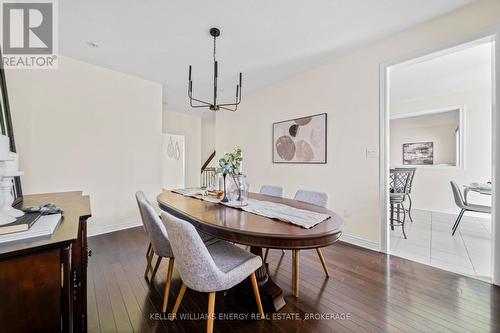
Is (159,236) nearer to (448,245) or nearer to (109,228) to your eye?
(109,228)

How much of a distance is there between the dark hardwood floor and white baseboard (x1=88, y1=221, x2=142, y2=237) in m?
1.01

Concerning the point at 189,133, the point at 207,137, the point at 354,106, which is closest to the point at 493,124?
the point at 354,106

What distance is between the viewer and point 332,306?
5.45 ft

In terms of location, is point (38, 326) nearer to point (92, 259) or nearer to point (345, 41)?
point (92, 259)

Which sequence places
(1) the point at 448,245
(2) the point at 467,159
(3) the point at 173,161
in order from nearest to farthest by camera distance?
(1) the point at 448,245 → (2) the point at 467,159 → (3) the point at 173,161

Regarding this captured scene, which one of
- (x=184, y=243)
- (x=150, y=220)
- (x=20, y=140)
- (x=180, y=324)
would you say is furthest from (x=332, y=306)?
(x=20, y=140)

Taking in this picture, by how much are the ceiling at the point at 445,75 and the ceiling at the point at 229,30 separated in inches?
30.7

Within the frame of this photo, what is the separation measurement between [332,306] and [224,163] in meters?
1.48

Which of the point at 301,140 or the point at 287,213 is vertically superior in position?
the point at 301,140

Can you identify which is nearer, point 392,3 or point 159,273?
point 392,3

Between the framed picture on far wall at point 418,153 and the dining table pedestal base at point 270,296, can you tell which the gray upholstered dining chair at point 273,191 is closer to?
the dining table pedestal base at point 270,296

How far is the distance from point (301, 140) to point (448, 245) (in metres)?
2.48

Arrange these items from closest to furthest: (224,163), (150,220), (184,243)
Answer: (184,243), (150,220), (224,163)

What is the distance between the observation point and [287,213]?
166cm
